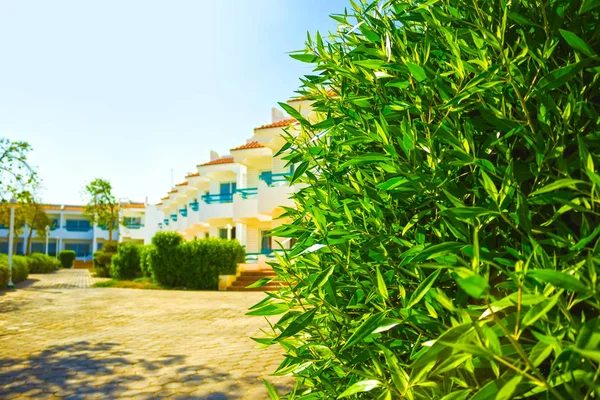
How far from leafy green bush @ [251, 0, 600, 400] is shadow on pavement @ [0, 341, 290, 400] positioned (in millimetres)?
4437

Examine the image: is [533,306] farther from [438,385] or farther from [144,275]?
[144,275]

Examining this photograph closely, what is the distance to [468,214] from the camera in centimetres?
115

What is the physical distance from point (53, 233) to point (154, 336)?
77257 millimetres

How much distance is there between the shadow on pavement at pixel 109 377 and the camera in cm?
555

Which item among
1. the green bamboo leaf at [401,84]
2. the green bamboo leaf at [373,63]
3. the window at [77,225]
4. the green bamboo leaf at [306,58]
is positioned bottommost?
the green bamboo leaf at [401,84]

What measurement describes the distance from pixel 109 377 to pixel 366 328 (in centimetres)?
612

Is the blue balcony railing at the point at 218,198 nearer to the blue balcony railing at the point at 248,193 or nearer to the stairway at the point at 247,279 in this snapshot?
the blue balcony railing at the point at 248,193

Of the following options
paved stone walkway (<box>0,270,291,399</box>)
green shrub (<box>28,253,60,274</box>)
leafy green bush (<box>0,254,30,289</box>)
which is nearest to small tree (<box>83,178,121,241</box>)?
green shrub (<box>28,253,60,274</box>)

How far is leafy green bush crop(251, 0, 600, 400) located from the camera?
3.26 feet

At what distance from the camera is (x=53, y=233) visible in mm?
76438

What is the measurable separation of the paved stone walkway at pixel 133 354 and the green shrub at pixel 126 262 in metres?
15.4

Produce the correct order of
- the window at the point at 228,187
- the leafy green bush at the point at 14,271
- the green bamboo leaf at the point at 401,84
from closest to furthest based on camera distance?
the green bamboo leaf at the point at 401,84 < the leafy green bush at the point at 14,271 < the window at the point at 228,187

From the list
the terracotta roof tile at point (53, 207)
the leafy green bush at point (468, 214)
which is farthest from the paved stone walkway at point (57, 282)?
the terracotta roof tile at point (53, 207)

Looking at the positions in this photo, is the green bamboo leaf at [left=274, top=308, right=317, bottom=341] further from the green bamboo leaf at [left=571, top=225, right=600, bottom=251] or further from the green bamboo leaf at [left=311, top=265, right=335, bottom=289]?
the green bamboo leaf at [left=571, top=225, right=600, bottom=251]
